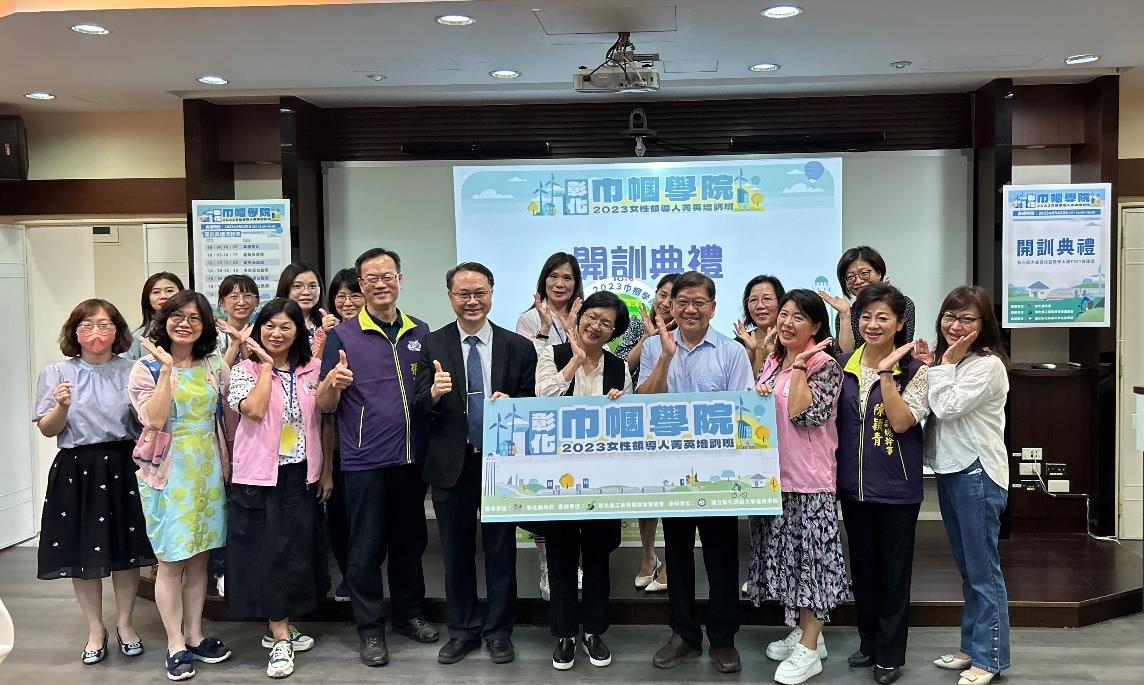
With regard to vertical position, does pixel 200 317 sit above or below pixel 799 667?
above

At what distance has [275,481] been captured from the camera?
3514mm

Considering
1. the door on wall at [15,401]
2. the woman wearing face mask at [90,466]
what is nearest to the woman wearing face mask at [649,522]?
the woman wearing face mask at [90,466]

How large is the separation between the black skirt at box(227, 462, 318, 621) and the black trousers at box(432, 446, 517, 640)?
1.83 feet

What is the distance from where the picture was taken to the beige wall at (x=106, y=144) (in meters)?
5.87

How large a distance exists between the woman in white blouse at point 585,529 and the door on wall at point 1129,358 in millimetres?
3634

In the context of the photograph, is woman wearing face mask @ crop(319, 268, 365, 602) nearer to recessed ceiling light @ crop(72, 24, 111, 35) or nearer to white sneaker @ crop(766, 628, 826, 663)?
recessed ceiling light @ crop(72, 24, 111, 35)

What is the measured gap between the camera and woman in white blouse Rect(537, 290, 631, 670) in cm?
348

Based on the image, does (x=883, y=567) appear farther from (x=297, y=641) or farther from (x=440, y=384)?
(x=297, y=641)

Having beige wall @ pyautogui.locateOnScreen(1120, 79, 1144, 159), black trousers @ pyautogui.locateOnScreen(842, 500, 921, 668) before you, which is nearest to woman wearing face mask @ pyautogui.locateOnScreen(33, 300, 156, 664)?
black trousers @ pyautogui.locateOnScreen(842, 500, 921, 668)

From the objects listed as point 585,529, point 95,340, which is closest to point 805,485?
point 585,529

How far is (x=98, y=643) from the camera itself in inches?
148

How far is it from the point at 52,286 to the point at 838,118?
524cm

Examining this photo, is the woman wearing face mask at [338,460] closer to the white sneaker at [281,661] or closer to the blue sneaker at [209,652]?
the white sneaker at [281,661]

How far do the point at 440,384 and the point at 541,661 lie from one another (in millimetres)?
1208
